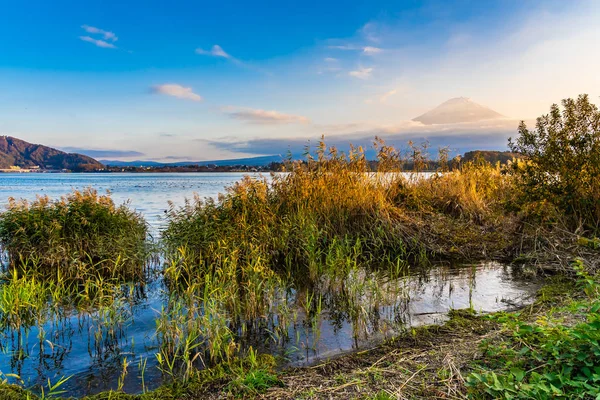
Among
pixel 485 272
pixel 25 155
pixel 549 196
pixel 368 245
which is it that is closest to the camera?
pixel 485 272

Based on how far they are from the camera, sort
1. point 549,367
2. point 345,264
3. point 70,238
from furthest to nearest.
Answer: point 70,238
point 345,264
point 549,367

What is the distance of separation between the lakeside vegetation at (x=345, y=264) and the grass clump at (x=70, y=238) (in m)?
0.05

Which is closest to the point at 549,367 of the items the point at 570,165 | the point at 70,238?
the point at 570,165

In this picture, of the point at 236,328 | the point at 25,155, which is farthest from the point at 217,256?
the point at 25,155

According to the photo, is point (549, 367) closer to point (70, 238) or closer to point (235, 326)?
point (235, 326)

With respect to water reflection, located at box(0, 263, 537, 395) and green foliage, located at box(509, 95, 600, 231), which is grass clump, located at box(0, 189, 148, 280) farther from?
Answer: green foliage, located at box(509, 95, 600, 231)

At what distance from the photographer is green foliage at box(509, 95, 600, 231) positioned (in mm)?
9008

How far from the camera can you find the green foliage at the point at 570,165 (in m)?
9.01

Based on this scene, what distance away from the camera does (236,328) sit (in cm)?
575

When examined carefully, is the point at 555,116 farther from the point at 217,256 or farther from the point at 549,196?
the point at 217,256

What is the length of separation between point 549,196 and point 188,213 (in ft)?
29.3

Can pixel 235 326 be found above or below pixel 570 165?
below

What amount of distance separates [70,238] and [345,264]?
6.22 m

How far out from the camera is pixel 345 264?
26.6ft
